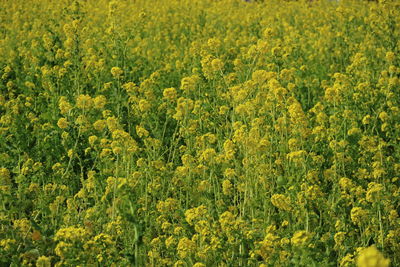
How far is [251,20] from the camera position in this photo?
8656 millimetres

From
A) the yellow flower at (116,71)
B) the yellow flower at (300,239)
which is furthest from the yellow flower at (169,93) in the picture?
the yellow flower at (300,239)

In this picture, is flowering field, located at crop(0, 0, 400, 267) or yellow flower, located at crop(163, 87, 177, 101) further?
yellow flower, located at crop(163, 87, 177, 101)

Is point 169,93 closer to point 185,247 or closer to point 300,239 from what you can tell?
point 185,247

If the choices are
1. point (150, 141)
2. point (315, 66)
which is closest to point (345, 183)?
point (150, 141)

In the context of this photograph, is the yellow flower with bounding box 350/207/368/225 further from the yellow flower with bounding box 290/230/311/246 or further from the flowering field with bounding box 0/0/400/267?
the yellow flower with bounding box 290/230/311/246

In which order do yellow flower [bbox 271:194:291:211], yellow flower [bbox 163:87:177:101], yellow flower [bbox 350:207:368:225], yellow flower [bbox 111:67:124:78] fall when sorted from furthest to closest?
yellow flower [bbox 111:67:124:78] → yellow flower [bbox 163:87:177:101] → yellow flower [bbox 271:194:291:211] → yellow flower [bbox 350:207:368:225]

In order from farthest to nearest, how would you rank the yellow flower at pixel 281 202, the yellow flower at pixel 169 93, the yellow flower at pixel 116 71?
the yellow flower at pixel 116 71 → the yellow flower at pixel 169 93 → the yellow flower at pixel 281 202

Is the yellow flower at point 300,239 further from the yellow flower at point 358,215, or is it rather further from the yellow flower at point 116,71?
the yellow flower at point 116,71

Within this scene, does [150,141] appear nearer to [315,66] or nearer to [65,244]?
[65,244]

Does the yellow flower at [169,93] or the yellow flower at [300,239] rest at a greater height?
the yellow flower at [169,93]

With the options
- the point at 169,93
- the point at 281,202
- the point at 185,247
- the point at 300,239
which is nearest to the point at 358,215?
the point at 281,202

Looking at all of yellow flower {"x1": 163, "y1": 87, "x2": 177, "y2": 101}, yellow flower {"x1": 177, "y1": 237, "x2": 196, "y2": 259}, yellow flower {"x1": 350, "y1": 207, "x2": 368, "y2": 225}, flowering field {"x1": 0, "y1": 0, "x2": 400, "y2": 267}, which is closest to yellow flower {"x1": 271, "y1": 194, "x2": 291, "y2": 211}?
flowering field {"x1": 0, "y1": 0, "x2": 400, "y2": 267}

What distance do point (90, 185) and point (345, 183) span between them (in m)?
1.44

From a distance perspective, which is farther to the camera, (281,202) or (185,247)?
(281,202)
